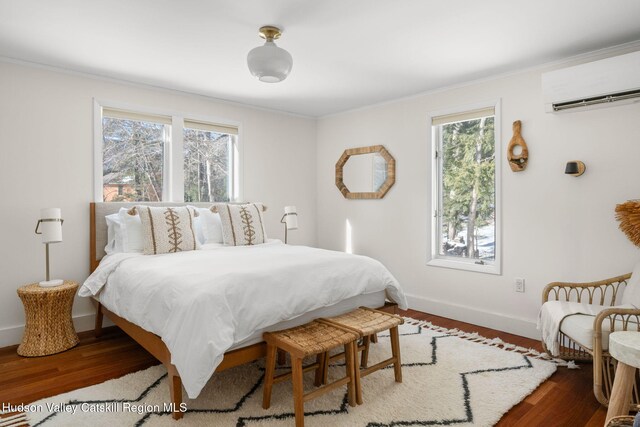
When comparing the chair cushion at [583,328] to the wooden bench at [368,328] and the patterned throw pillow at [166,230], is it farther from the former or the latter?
the patterned throw pillow at [166,230]

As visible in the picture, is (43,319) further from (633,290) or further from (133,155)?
(633,290)

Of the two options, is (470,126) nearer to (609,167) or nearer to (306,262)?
(609,167)

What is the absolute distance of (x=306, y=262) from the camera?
275 centimetres

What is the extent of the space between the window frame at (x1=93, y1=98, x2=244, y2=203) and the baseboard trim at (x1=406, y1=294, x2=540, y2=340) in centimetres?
245

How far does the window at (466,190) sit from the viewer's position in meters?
3.79

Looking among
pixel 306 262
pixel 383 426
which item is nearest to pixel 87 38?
pixel 306 262

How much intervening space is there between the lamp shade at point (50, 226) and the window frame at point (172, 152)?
0.56 m

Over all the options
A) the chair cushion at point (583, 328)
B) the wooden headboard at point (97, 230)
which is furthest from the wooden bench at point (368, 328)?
the wooden headboard at point (97, 230)

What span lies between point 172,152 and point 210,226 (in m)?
0.93

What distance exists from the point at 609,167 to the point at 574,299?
3.53 feet

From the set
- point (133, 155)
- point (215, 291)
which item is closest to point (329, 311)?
point (215, 291)

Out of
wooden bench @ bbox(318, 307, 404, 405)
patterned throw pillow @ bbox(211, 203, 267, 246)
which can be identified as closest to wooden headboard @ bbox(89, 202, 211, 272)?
patterned throw pillow @ bbox(211, 203, 267, 246)

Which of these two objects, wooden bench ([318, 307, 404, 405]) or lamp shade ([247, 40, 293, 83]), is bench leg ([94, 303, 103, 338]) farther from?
Result: lamp shade ([247, 40, 293, 83])

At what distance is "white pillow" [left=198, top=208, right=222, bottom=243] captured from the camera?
12.9ft
